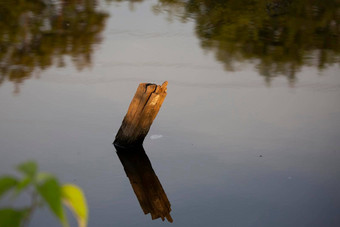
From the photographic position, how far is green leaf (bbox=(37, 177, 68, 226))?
0.45m

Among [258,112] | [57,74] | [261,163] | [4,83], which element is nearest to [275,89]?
[258,112]

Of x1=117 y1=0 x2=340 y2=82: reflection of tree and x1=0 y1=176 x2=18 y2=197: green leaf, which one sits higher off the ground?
x1=0 y1=176 x2=18 y2=197: green leaf

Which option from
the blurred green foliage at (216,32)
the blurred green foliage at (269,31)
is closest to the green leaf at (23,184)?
the blurred green foliage at (216,32)

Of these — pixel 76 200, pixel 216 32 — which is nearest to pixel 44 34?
pixel 216 32

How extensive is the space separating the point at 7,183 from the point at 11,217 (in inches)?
1.4

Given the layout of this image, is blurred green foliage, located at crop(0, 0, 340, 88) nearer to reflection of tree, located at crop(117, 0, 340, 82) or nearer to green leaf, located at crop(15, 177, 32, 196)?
reflection of tree, located at crop(117, 0, 340, 82)

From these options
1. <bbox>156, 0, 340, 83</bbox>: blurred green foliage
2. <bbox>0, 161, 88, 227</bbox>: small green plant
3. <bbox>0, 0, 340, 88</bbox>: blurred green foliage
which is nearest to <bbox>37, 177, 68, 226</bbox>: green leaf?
<bbox>0, 161, 88, 227</bbox>: small green plant

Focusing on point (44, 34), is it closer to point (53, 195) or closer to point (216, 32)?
point (216, 32)

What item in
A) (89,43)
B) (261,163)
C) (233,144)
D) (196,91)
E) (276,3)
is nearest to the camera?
(261,163)

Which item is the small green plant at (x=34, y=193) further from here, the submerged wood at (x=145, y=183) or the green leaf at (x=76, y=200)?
the submerged wood at (x=145, y=183)

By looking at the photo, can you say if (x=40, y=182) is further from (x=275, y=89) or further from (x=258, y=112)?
(x=275, y=89)

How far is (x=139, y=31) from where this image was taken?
5.99 m

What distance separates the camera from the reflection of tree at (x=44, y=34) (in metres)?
5.02

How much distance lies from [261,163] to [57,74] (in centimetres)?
208
